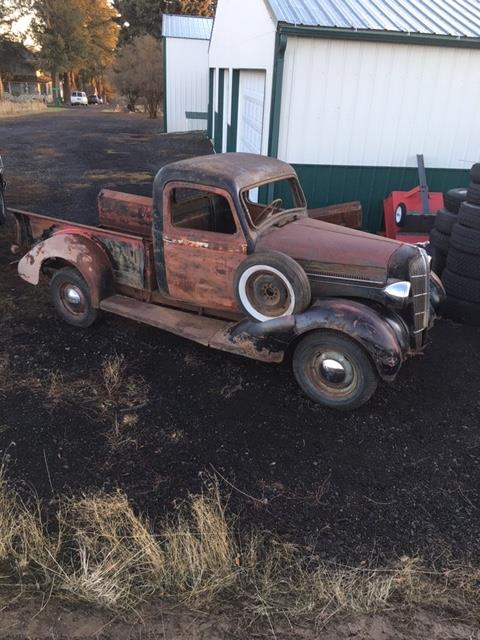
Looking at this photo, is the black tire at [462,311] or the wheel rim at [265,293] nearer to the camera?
the wheel rim at [265,293]

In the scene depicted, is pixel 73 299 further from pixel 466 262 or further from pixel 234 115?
pixel 234 115

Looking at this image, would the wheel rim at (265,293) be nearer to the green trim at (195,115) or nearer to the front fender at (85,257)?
the front fender at (85,257)

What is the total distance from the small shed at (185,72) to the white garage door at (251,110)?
1388cm

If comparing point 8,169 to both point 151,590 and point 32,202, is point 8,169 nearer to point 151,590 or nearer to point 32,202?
point 32,202

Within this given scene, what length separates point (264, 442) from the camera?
160 inches

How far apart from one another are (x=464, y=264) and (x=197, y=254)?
127 inches

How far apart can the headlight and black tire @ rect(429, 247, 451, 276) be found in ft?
8.66

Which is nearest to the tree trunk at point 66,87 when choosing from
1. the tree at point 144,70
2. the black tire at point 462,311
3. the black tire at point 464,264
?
the tree at point 144,70

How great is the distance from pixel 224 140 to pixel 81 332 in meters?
11.8

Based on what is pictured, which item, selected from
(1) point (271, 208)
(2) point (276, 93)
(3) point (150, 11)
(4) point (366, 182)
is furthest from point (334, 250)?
(3) point (150, 11)

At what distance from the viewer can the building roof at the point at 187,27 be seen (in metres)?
24.3

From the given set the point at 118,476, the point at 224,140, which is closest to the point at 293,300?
the point at 118,476

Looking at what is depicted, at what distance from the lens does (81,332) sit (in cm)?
575

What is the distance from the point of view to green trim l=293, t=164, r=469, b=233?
340 inches
